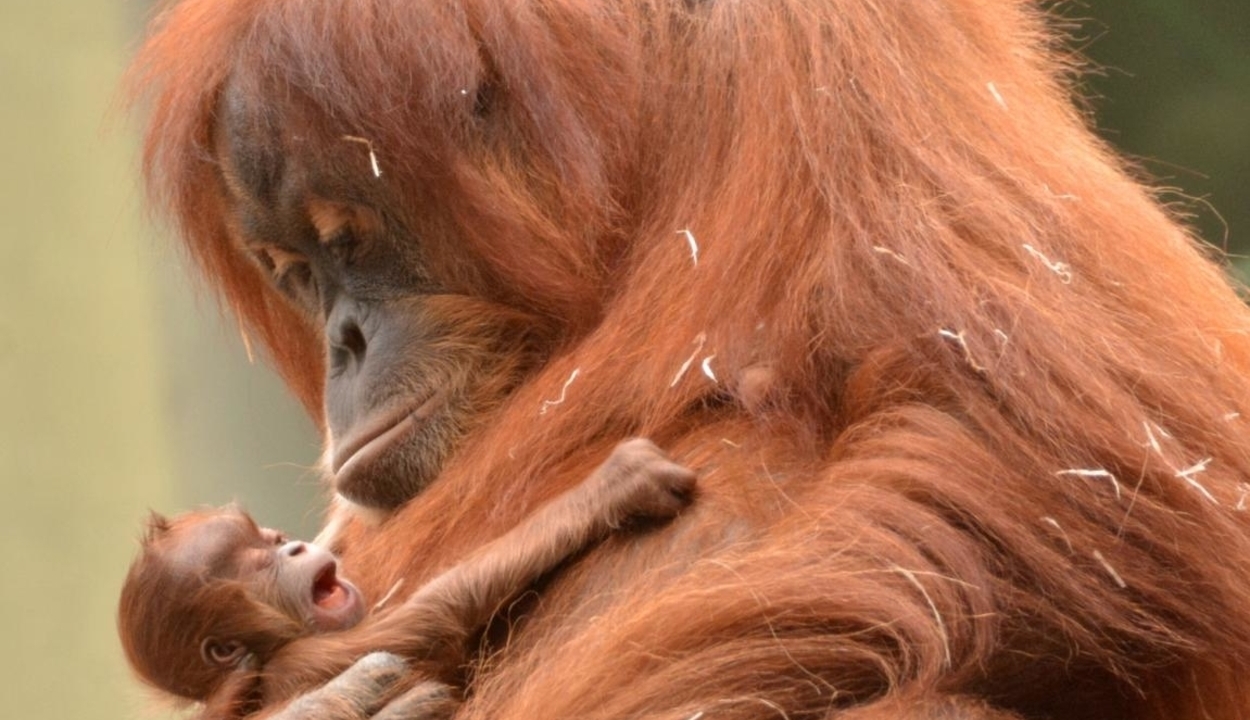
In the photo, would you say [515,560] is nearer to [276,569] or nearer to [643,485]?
[643,485]

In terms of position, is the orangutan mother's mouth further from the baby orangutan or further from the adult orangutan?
the baby orangutan

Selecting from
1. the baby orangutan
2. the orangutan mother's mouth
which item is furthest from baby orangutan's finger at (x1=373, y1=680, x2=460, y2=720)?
the orangutan mother's mouth

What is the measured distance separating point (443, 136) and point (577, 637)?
0.81 meters

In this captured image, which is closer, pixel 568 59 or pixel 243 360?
pixel 568 59

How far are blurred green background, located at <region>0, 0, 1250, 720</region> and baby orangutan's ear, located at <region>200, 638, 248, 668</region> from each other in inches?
74.9

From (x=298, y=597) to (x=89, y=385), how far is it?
227 centimetres

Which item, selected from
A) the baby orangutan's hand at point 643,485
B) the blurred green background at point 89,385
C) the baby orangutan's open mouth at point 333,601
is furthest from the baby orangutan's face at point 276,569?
the blurred green background at point 89,385

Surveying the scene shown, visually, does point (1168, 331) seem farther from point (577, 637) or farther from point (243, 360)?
point (243, 360)

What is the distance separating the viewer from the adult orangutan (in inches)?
79.2

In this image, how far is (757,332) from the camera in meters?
2.29

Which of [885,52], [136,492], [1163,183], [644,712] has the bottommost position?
[1163,183]

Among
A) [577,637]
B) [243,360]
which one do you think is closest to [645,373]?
[577,637]

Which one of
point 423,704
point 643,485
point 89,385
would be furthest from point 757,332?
point 89,385

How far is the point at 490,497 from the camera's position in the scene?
2.47m
